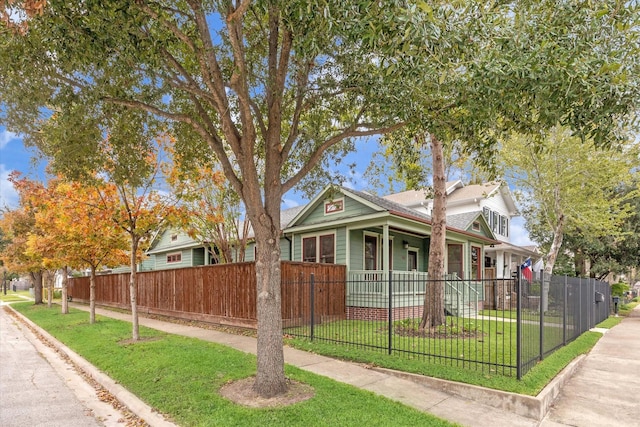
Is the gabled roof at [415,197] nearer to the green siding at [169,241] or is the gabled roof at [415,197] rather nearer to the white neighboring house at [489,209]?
the white neighboring house at [489,209]

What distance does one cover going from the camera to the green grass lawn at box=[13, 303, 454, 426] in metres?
4.76

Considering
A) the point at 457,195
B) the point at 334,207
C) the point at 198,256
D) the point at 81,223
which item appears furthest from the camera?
the point at 457,195

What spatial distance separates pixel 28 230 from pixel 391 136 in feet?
Result: 68.7

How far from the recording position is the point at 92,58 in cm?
577

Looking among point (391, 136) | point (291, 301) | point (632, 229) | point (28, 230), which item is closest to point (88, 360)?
point (291, 301)

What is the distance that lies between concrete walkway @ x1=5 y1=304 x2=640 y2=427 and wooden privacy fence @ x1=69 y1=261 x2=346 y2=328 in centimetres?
269

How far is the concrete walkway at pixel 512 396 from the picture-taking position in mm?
5281

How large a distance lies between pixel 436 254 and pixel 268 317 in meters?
6.95

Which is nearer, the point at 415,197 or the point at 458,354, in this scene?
the point at 458,354

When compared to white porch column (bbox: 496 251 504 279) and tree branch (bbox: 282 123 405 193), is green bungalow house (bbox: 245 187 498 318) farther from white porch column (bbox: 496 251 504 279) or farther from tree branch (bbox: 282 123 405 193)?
white porch column (bbox: 496 251 504 279)

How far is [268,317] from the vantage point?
18.5 ft

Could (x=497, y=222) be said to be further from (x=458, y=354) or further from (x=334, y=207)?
(x=458, y=354)

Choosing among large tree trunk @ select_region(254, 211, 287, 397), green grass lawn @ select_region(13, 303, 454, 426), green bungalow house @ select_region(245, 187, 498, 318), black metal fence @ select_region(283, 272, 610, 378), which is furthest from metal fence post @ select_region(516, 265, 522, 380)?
green bungalow house @ select_region(245, 187, 498, 318)

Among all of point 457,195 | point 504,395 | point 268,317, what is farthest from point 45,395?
point 457,195
